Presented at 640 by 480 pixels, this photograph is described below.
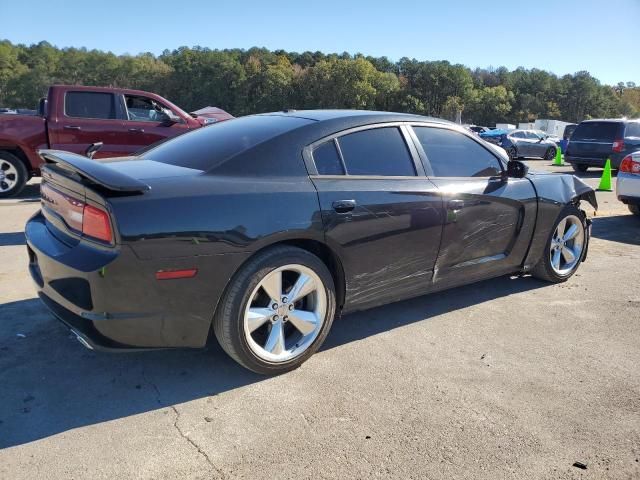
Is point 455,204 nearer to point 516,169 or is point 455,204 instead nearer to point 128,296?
point 516,169

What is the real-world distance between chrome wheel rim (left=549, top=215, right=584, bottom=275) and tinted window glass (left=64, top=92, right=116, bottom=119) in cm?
734

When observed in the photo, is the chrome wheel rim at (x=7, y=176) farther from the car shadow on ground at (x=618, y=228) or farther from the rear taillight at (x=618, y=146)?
the rear taillight at (x=618, y=146)

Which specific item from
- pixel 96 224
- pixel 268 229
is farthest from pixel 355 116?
pixel 96 224

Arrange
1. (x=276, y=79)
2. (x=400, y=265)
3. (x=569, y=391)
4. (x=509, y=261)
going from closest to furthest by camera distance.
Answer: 1. (x=569, y=391)
2. (x=400, y=265)
3. (x=509, y=261)
4. (x=276, y=79)

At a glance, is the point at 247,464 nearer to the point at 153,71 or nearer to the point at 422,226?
the point at 422,226

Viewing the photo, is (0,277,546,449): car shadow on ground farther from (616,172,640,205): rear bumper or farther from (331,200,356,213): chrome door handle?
(616,172,640,205): rear bumper

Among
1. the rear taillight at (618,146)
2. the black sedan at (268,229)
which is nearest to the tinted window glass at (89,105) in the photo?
the black sedan at (268,229)

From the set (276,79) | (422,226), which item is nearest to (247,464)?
(422,226)

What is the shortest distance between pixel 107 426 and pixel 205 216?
114 centimetres

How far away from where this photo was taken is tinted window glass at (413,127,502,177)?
12.7 feet

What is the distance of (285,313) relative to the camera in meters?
3.08

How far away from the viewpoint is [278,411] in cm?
272

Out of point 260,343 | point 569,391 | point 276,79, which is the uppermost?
point 276,79

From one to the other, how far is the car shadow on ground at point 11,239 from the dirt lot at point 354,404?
79.4 inches
